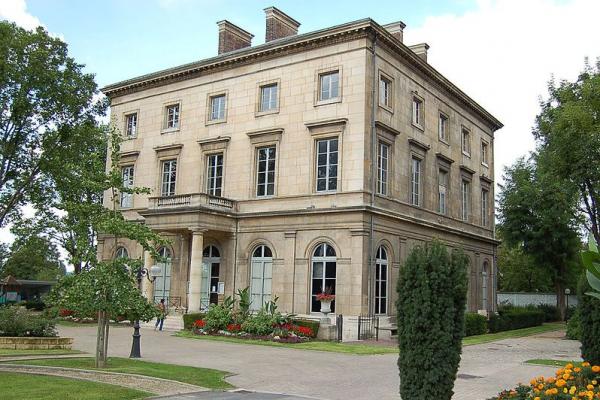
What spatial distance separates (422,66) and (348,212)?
1025 centimetres

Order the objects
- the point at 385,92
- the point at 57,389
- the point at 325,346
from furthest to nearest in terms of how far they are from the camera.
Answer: the point at 385,92
the point at 325,346
the point at 57,389

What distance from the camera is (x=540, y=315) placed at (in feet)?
137

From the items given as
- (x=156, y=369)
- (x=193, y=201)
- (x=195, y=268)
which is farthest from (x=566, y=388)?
(x=193, y=201)

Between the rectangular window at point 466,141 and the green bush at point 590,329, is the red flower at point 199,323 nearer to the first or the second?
the green bush at point 590,329

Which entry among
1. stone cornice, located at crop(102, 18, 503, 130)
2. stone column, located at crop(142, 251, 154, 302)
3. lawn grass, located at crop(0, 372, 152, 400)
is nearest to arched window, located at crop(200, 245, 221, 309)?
stone column, located at crop(142, 251, 154, 302)

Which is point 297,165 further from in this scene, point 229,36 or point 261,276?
point 229,36

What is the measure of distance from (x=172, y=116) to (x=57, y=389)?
25.7m

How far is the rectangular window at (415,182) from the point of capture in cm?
3198

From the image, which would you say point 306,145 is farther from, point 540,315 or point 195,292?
point 540,315

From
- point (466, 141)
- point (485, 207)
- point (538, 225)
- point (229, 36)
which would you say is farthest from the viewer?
point (538, 225)

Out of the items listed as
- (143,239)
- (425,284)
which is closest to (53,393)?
(143,239)

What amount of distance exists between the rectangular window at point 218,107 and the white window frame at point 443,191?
12588 mm

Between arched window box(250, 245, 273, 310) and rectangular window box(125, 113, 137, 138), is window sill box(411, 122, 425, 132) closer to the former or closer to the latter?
arched window box(250, 245, 273, 310)

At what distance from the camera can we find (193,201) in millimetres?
29484
